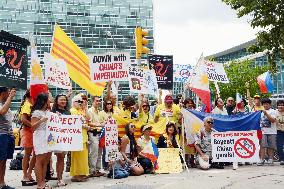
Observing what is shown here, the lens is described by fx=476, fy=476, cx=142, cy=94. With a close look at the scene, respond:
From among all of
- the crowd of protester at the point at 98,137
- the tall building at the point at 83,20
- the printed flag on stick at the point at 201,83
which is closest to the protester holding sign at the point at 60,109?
the crowd of protester at the point at 98,137

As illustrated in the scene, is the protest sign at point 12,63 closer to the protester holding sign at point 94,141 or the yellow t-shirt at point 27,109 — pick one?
the yellow t-shirt at point 27,109

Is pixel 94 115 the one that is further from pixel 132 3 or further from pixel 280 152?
pixel 132 3

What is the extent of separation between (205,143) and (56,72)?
4.16 m

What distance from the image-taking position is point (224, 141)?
1142cm

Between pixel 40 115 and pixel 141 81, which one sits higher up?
pixel 141 81

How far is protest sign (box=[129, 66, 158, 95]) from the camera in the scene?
11725 millimetres

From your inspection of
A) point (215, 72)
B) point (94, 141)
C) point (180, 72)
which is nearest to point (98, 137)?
point (94, 141)

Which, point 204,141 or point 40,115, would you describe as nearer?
point 40,115

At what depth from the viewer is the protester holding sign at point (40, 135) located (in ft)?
26.6

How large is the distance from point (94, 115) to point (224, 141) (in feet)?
10.6

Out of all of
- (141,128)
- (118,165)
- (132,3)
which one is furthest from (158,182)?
(132,3)

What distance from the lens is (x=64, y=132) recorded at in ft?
28.4

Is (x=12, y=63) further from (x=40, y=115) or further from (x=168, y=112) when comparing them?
(x=168, y=112)

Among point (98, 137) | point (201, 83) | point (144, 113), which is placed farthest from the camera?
point (201, 83)
